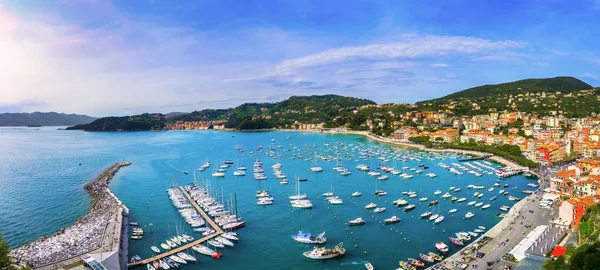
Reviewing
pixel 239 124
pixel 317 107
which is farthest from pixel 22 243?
pixel 317 107

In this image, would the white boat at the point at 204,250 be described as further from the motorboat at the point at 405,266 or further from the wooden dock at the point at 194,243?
the motorboat at the point at 405,266

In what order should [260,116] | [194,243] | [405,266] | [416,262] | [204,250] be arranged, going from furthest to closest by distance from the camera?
1. [260,116]
2. [194,243]
3. [204,250]
4. [416,262]
5. [405,266]

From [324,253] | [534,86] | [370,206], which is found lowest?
[324,253]

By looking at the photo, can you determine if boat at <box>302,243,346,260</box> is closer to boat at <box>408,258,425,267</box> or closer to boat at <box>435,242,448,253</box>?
boat at <box>408,258,425,267</box>

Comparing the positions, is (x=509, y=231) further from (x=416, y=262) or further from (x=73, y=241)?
(x=73, y=241)

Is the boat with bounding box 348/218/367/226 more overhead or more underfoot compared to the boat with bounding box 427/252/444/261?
more overhead

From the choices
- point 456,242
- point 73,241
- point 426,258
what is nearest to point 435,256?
point 426,258

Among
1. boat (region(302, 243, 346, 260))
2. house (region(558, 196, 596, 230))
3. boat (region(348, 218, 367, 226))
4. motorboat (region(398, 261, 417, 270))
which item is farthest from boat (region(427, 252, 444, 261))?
house (region(558, 196, 596, 230))
